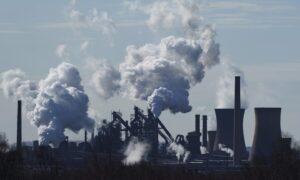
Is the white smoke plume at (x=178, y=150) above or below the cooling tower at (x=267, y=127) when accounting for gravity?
below

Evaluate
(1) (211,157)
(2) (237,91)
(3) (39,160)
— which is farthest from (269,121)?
(3) (39,160)

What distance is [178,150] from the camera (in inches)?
6014

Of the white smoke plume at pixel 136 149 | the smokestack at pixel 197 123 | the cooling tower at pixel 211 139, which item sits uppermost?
the smokestack at pixel 197 123

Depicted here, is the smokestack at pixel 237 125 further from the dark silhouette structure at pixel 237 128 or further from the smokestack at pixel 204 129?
the smokestack at pixel 204 129

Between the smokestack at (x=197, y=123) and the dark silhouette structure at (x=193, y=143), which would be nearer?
the dark silhouette structure at (x=193, y=143)

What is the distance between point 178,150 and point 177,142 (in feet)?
4.76

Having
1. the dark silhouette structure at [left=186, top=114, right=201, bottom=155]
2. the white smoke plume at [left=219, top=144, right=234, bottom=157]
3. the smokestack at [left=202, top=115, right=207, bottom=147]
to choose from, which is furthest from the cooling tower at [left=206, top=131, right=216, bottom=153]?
the white smoke plume at [left=219, top=144, right=234, bottom=157]

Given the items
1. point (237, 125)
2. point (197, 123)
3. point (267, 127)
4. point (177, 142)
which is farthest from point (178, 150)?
point (267, 127)

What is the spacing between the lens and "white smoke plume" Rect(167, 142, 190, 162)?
14962 cm

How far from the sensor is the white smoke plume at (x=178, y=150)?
14962 cm

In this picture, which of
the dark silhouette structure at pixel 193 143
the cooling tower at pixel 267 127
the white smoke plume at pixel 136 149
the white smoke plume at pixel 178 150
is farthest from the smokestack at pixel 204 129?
the cooling tower at pixel 267 127

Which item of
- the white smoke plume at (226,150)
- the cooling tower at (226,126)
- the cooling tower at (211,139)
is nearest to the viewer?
the cooling tower at (226,126)

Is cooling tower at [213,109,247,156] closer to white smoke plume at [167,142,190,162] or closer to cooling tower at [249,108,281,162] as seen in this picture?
white smoke plume at [167,142,190,162]

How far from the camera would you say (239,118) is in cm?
13562
